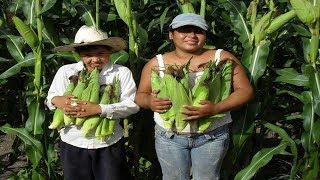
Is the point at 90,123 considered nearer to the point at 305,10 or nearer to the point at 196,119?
the point at 196,119

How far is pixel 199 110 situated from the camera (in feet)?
9.32

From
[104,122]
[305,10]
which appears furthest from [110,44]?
[305,10]

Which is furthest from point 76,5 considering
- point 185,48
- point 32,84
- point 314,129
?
point 314,129

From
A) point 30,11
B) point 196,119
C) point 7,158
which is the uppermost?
point 30,11

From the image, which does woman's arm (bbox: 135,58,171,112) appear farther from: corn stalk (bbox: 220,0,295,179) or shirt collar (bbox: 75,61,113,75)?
corn stalk (bbox: 220,0,295,179)

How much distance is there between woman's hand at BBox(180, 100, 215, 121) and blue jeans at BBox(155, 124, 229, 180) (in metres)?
0.19

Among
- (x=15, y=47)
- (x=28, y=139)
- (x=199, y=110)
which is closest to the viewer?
(x=199, y=110)

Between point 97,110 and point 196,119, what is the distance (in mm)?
613

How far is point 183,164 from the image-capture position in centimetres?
311

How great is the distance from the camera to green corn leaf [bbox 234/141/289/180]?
339 centimetres

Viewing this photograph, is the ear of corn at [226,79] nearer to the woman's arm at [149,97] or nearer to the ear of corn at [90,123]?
the woman's arm at [149,97]

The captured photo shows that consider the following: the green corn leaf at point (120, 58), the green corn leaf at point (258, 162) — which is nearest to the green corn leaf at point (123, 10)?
the green corn leaf at point (120, 58)

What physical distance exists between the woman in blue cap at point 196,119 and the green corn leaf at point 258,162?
292 millimetres

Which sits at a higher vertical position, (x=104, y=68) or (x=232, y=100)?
(x=104, y=68)
